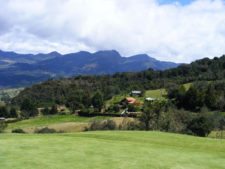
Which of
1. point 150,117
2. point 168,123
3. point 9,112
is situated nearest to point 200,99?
point 150,117

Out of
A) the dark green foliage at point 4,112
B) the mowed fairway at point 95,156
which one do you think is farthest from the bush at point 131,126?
the dark green foliage at point 4,112

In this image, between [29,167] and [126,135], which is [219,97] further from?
[29,167]

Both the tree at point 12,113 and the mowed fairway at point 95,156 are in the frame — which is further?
the tree at point 12,113

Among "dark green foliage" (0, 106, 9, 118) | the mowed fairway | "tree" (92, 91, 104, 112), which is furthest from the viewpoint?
"dark green foliage" (0, 106, 9, 118)

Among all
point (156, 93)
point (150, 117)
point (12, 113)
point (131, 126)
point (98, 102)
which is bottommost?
point (131, 126)

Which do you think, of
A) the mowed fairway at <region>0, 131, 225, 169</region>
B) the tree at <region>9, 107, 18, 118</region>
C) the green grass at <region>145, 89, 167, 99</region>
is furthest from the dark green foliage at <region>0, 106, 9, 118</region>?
the mowed fairway at <region>0, 131, 225, 169</region>

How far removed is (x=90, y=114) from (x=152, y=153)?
126745 mm

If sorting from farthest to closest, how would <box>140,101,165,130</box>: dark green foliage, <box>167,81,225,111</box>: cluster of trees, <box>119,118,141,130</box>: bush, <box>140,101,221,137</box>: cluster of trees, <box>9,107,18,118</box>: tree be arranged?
1. <box>9,107,18,118</box>: tree
2. <box>167,81,225,111</box>: cluster of trees
3. <box>119,118,141,130</box>: bush
4. <box>140,101,165,130</box>: dark green foliage
5. <box>140,101,221,137</box>: cluster of trees

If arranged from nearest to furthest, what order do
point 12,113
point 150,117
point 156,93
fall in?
1. point 150,117
2. point 12,113
3. point 156,93

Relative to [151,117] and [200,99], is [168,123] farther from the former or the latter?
[200,99]

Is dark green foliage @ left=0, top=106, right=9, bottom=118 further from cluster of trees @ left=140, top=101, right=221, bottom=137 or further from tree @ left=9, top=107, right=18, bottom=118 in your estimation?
cluster of trees @ left=140, top=101, right=221, bottom=137

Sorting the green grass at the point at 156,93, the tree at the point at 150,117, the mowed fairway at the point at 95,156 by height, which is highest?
the green grass at the point at 156,93

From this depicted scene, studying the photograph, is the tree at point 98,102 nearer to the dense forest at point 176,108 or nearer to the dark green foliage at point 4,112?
the dense forest at point 176,108

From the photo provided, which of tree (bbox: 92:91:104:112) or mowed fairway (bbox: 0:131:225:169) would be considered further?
tree (bbox: 92:91:104:112)
